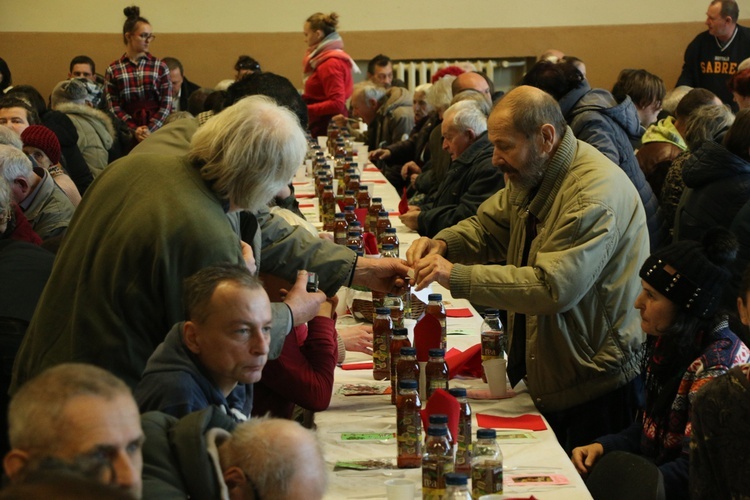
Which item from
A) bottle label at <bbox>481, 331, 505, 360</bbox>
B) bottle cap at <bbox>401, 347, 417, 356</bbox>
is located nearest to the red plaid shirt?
bottle label at <bbox>481, 331, 505, 360</bbox>

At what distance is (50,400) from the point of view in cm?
153

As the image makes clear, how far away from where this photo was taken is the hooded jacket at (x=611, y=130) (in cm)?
525

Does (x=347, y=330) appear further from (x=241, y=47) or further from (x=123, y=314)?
(x=241, y=47)

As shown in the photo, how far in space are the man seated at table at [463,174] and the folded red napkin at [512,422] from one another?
7.29ft

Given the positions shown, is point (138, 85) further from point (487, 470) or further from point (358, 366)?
point (487, 470)

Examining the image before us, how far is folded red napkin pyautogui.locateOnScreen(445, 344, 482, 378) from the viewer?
3.36 m

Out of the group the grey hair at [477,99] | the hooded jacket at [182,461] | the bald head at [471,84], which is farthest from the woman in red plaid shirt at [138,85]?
the hooded jacket at [182,461]

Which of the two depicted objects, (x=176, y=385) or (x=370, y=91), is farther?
(x=370, y=91)

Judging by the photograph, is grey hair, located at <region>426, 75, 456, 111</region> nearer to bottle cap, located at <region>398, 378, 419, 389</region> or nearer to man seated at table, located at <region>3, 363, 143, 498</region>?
bottle cap, located at <region>398, 378, 419, 389</region>

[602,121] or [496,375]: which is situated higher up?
[602,121]

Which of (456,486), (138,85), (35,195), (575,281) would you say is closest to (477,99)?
(35,195)

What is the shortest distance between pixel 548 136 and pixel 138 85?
6.36 m

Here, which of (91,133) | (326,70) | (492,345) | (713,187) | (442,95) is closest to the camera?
(492,345)

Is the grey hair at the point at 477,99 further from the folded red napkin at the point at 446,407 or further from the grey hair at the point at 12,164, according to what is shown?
the folded red napkin at the point at 446,407
